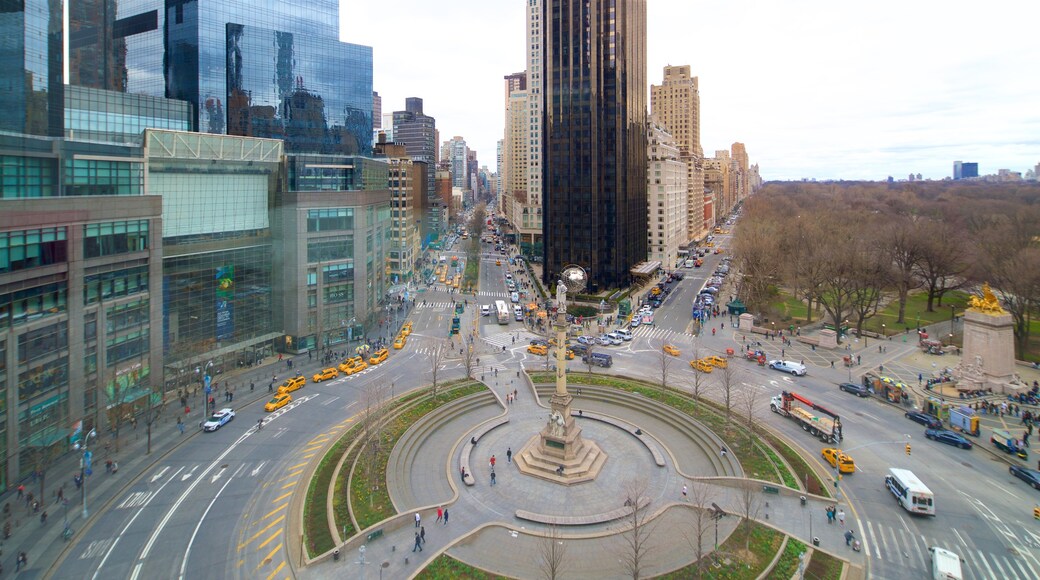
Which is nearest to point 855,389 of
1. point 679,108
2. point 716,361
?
point 716,361

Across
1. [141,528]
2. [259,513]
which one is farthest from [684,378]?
[141,528]

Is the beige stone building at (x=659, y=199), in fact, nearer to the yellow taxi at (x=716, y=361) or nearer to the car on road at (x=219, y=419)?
the yellow taxi at (x=716, y=361)

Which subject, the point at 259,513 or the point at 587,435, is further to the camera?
the point at 587,435

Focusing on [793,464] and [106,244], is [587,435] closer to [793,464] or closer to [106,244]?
[793,464]

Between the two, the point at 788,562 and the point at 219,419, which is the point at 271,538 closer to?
the point at 219,419

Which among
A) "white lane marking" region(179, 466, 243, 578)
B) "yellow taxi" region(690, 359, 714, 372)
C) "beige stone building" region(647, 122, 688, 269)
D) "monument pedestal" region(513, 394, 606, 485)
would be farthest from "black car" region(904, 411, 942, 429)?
"beige stone building" region(647, 122, 688, 269)

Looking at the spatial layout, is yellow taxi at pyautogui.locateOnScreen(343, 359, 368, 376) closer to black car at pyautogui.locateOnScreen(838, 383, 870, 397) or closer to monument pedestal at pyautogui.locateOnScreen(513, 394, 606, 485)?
monument pedestal at pyautogui.locateOnScreen(513, 394, 606, 485)

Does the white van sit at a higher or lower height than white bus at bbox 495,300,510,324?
lower
